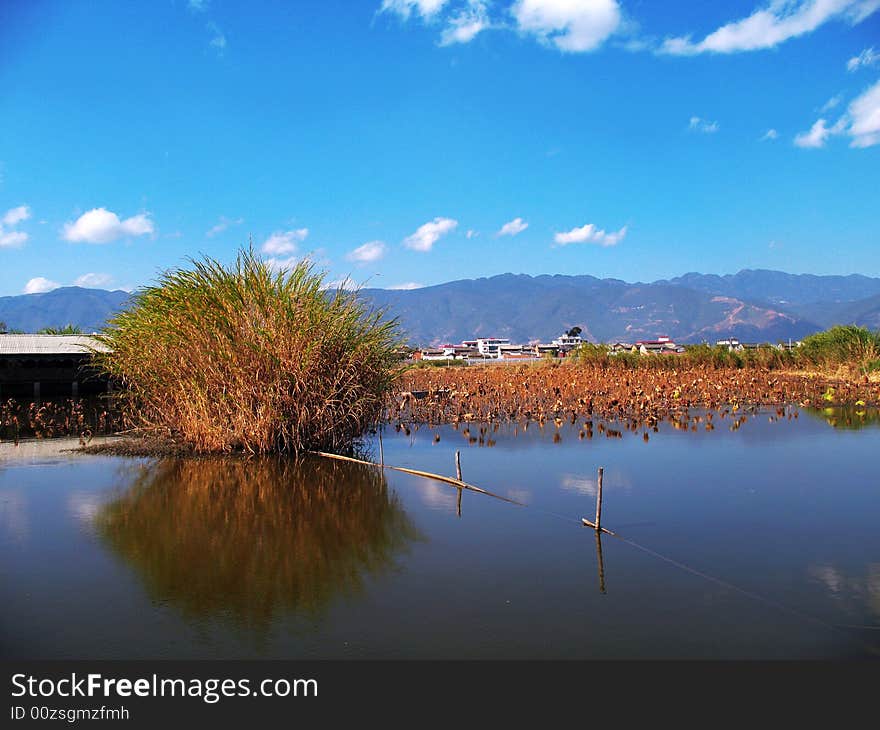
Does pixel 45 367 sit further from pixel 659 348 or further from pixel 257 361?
pixel 659 348

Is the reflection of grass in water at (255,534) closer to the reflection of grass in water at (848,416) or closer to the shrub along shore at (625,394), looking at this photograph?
the shrub along shore at (625,394)

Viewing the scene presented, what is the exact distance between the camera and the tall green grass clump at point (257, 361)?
42.0 feet

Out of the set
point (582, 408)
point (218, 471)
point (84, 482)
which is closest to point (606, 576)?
point (218, 471)

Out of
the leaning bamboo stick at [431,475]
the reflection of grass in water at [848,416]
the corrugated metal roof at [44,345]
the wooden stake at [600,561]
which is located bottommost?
the wooden stake at [600,561]

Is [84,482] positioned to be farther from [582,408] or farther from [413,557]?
[582,408]

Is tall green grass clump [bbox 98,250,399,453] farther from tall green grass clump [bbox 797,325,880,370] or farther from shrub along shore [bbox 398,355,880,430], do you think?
tall green grass clump [bbox 797,325,880,370]

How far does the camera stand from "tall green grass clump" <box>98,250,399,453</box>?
12812 millimetres

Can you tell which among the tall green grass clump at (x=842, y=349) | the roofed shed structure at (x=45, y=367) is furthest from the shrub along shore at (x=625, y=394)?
the roofed shed structure at (x=45, y=367)

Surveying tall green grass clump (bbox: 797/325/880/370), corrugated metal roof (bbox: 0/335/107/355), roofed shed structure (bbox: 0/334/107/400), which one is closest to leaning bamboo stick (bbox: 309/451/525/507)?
corrugated metal roof (bbox: 0/335/107/355)

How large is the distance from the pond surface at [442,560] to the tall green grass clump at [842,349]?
16.9m

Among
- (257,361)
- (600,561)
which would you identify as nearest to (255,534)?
(600,561)

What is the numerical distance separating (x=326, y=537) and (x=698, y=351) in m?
24.7

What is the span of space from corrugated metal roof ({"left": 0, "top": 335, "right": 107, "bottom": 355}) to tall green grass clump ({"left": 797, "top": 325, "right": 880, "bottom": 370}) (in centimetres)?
2508

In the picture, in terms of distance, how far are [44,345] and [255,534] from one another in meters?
15.6
